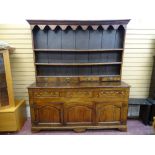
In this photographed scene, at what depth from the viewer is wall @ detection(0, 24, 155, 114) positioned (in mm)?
2832

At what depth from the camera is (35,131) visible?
2.64 metres

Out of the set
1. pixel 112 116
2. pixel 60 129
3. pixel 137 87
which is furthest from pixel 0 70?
pixel 137 87

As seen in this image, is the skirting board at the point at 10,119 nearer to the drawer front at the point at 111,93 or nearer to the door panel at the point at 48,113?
the door panel at the point at 48,113

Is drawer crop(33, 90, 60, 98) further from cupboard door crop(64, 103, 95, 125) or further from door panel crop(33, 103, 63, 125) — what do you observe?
cupboard door crop(64, 103, 95, 125)

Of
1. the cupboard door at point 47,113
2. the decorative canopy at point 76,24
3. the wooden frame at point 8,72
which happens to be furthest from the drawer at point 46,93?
the decorative canopy at point 76,24

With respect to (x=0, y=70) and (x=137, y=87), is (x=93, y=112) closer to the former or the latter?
(x=137, y=87)

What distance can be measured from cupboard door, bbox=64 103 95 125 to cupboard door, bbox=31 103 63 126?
0.36 feet

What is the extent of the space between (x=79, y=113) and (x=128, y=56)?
1530 millimetres

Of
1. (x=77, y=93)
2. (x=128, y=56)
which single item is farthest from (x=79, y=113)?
(x=128, y=56)

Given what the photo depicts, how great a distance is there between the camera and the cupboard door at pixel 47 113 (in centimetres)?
252

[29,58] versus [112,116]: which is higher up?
[29,58]

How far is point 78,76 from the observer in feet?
9.15

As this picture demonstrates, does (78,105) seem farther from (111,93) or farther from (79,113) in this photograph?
(111,93)
